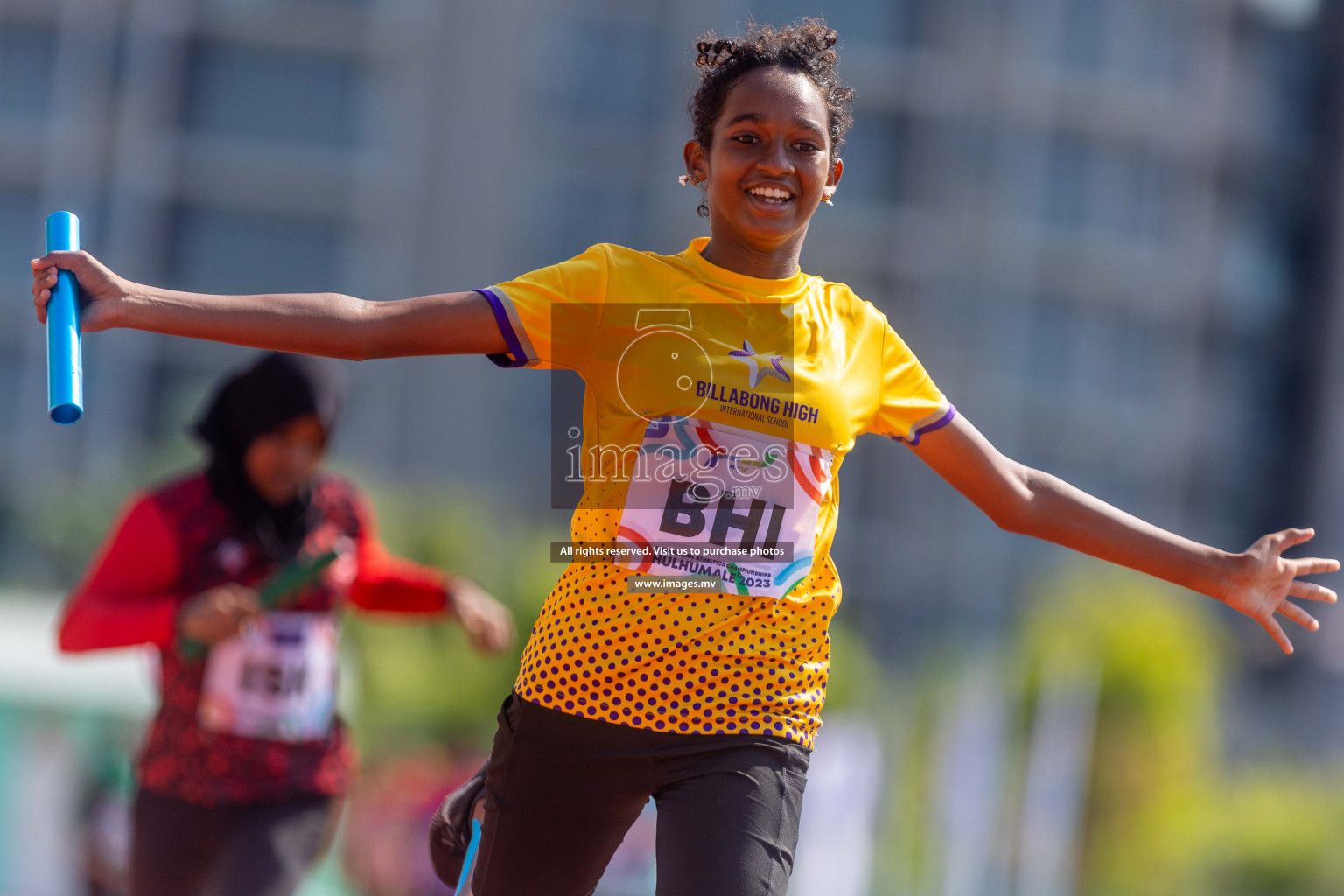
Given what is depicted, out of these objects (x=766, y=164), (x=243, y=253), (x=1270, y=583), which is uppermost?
(x=243, y=253)

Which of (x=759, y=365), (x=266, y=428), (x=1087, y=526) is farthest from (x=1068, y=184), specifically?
(x=759, y=365)

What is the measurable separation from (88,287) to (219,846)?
6.21 feet

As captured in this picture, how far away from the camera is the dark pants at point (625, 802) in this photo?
2.74 m

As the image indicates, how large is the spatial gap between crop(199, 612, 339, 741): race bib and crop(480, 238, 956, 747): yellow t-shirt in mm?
1410

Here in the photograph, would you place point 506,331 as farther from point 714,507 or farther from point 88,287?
point 88,287

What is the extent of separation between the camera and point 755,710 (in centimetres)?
283

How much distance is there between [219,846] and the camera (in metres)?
3.96

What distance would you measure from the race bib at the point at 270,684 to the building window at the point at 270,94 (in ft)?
93.3

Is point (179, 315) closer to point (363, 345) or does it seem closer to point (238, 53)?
point (363, 345)

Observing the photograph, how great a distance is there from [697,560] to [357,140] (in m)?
29.9

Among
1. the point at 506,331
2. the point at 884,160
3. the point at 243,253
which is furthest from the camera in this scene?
the point at 884,160

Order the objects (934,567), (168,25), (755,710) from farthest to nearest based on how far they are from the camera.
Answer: (934,567)
(168,25)
(755,710)

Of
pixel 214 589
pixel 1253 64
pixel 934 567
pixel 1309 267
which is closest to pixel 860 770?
pixel 214 589

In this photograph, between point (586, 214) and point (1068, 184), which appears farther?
point (1068, 184)
